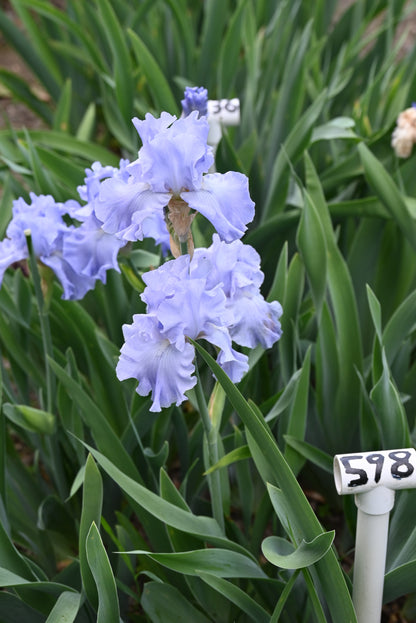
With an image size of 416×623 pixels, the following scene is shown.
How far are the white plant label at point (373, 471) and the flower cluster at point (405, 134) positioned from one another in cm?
72

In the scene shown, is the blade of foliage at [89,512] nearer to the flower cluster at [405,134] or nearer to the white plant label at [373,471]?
the white plant label at [373,471]

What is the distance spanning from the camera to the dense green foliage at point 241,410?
804 millimetres

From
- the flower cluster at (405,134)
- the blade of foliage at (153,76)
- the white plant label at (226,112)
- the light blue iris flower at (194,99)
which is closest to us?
the light blue iris flower at (194,99)

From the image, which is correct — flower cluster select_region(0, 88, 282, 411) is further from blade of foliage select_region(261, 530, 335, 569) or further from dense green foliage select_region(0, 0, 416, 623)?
blade of foliage select_region(261, 530, 335, 569)

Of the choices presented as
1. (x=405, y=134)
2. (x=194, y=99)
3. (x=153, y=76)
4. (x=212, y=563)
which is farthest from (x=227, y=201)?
(x=153, y=76)

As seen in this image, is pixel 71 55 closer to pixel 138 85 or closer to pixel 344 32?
pixel 138 85

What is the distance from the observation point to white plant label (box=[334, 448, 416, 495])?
68 cm

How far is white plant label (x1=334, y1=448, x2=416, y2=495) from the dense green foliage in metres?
0.05

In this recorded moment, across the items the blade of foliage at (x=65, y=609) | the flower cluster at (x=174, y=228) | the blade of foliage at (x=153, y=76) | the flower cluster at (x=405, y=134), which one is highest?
the blade of foliage at (x=153, y=76)

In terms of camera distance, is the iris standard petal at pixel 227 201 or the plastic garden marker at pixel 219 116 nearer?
the iris standard petal at pixel 227 201

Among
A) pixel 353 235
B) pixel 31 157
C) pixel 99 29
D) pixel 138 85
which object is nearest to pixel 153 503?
pixel 31 157

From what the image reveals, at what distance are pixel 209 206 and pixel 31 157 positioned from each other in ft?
2.23

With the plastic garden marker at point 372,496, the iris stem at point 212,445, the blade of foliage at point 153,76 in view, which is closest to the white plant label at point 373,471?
the plastic garden marker at point 372,496

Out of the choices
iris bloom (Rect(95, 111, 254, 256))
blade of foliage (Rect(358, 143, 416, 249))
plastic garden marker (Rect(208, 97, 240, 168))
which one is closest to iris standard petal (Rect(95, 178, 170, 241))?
iris bloom (Rect(95, 111, 254, 256))
